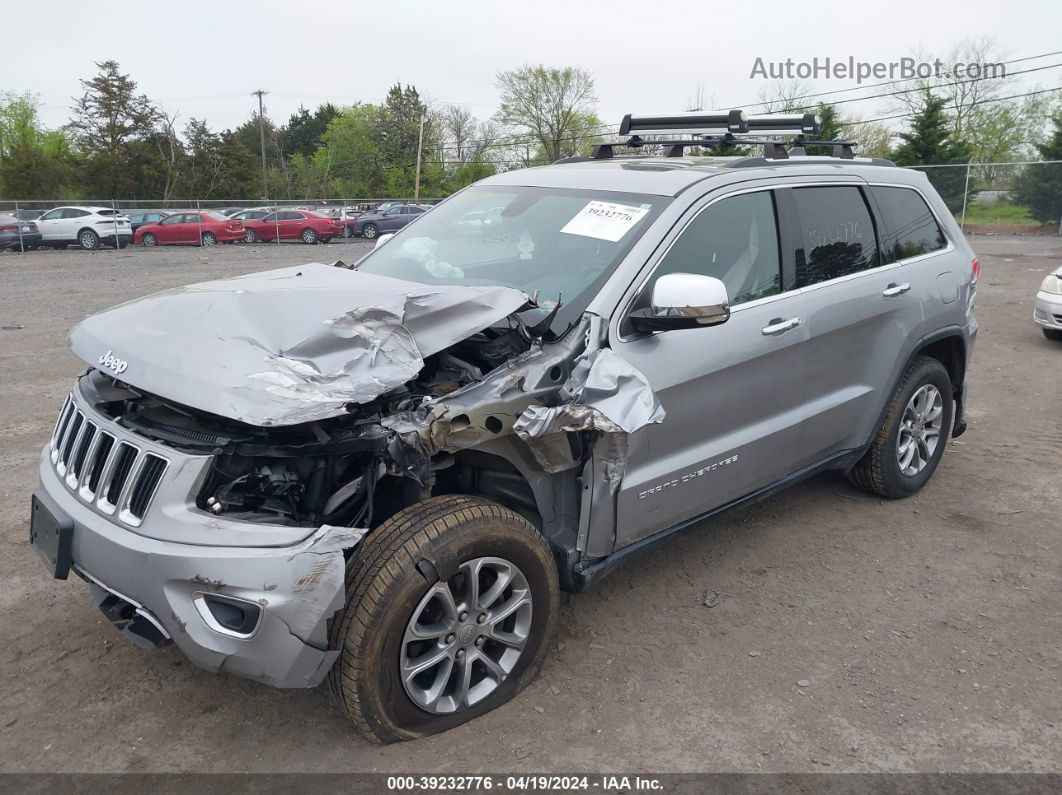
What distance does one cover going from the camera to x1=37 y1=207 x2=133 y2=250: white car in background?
25781 mm

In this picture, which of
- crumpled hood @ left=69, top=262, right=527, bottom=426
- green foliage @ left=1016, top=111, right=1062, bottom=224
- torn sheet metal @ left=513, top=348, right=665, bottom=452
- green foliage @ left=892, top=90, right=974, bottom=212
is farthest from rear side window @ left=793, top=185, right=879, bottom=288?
green foliage @ left=892, top=90, right=974, bottom=212

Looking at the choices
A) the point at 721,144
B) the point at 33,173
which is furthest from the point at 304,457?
the point at 33,173

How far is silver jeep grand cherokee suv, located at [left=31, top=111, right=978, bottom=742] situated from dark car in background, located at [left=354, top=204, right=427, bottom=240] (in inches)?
1058

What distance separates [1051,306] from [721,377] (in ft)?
24.2

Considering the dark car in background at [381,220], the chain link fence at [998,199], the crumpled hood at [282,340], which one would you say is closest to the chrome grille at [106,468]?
the crumpled hood at [282,340]

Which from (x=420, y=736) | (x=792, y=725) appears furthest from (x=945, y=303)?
(x=420, y=736)

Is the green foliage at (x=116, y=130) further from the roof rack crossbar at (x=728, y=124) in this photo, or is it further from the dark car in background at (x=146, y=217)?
the roof rack crossbar at (x=728, y=124)

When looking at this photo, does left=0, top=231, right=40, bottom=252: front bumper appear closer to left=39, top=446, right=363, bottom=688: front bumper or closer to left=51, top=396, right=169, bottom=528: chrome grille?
left=51, top=396, right=169, bottom=528: chrome grille

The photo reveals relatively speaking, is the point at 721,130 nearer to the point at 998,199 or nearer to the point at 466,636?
the point at 466,636

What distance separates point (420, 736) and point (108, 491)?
1.30 meters

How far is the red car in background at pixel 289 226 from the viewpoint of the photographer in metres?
29.5

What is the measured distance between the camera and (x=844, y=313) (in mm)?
4105

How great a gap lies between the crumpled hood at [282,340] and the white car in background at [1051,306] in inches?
322

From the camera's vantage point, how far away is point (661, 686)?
3.22 meters
